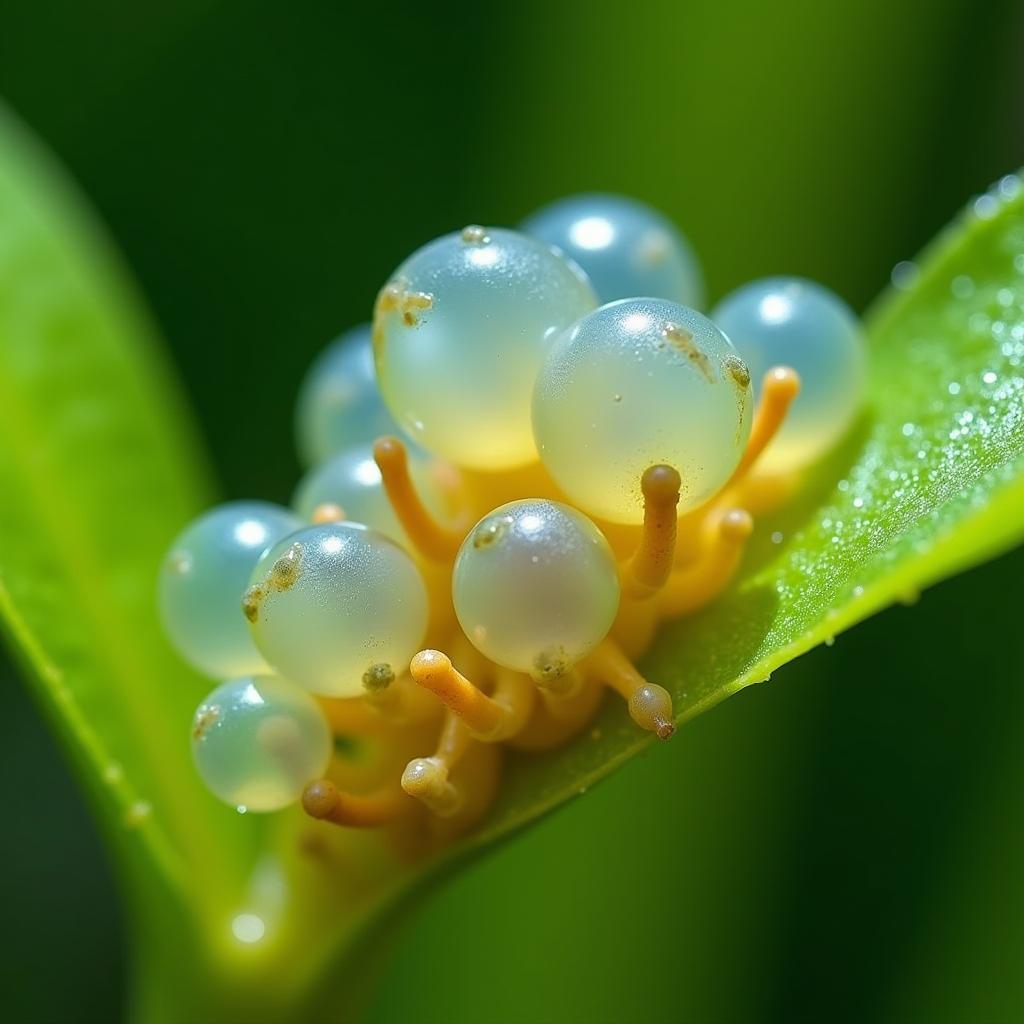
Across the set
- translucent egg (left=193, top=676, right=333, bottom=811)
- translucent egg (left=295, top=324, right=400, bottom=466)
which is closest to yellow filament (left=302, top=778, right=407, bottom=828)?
translucent egg (left=193, top=676, right=333, bottom=811)

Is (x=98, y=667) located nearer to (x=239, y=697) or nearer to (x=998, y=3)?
(x=239, y=697)

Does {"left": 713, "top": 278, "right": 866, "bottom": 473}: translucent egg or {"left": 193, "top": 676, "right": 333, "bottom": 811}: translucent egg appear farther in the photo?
{"left": 713, "top": 278, "right": 866, "bottom": 473}: translucent egg

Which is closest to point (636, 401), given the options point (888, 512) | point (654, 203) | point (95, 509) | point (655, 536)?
point (655, 536)

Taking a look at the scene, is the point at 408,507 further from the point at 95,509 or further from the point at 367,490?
the point at 95,509

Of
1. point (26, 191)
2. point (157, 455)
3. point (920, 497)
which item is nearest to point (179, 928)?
point (157, 455)

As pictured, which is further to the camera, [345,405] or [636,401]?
[345,405]

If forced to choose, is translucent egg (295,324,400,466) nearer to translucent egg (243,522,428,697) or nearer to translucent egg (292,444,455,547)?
translucent egg (292,444,455,547)

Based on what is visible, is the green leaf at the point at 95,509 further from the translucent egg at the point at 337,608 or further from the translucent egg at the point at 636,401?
the translucent egg at the point at 636,401
